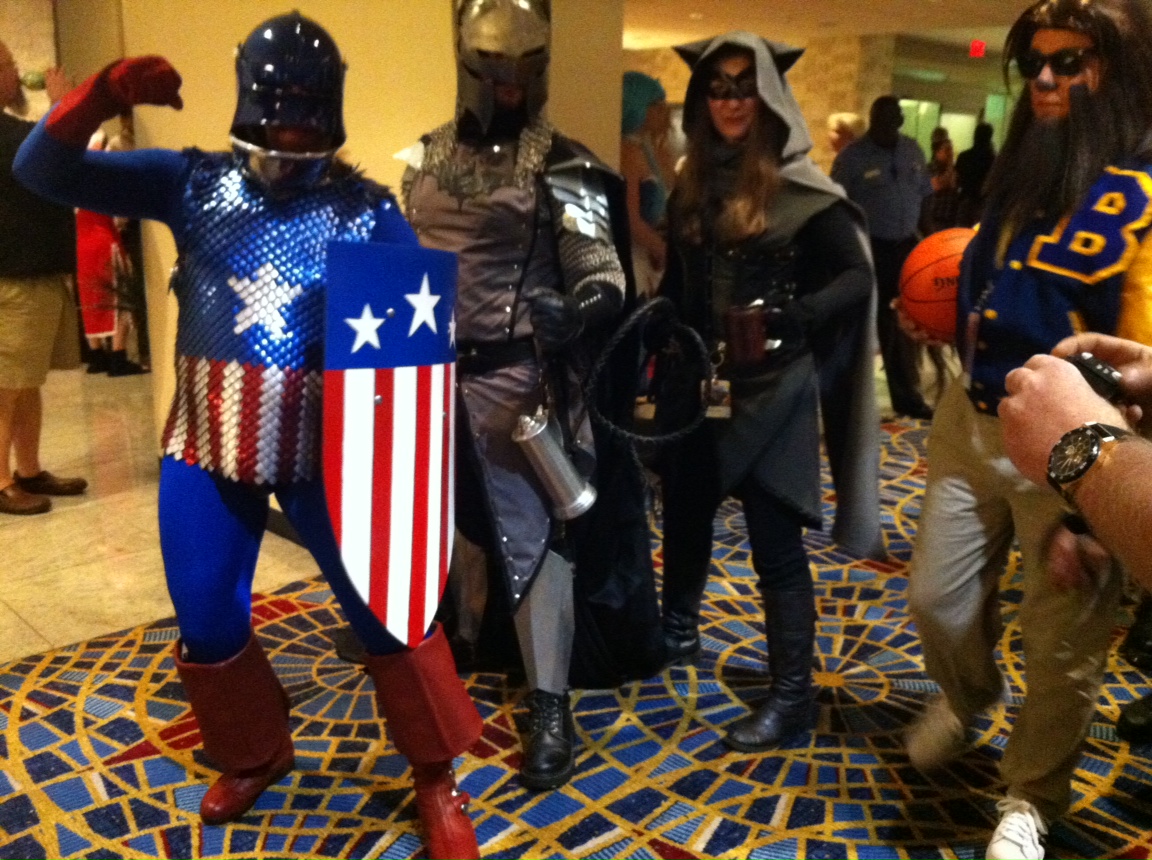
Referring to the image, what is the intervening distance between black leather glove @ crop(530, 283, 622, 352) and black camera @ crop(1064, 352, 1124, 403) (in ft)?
2.83

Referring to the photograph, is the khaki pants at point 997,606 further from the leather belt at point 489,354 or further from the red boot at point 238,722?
the red boot at point 238,722

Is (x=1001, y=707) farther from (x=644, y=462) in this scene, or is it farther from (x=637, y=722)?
(x=644, y=462)

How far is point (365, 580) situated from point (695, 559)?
110 cm

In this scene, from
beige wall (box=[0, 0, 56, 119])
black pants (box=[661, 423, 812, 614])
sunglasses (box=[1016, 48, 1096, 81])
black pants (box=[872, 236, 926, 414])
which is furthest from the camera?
beige wall (box=[0, 0, 56, 119])

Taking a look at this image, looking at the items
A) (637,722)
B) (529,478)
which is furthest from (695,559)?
(529,478)

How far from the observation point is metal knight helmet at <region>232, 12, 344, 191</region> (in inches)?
56.1

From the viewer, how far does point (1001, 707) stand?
2201 mm

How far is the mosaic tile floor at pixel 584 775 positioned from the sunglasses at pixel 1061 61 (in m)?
1.35

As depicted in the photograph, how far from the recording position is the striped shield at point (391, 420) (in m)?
1.34

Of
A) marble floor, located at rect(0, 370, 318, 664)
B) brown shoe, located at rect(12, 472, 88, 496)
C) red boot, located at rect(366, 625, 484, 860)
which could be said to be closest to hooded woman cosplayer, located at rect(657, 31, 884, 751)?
red boot, located at rect(366, 625, 484, 860)

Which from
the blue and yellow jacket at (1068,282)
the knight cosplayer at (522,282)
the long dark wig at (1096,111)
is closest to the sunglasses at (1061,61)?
the long dark wig at (1096,111)

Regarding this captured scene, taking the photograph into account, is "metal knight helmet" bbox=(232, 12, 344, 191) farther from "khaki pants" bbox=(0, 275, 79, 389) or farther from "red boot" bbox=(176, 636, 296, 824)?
"khaki pants" bbox=(0, 275, 79, 389)

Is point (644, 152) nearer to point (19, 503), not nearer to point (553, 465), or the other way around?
point (553, 465)

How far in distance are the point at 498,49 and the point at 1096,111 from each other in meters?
1.02
